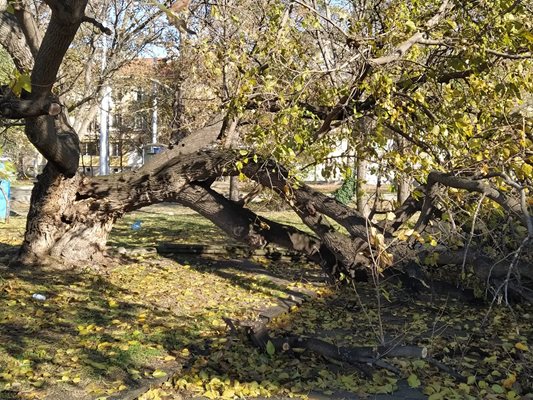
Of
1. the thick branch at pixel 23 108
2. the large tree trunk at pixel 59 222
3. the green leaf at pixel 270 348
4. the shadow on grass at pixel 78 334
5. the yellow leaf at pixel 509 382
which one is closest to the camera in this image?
the shadow on grass at pixel 78 334

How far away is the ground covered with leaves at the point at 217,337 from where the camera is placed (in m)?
4.99

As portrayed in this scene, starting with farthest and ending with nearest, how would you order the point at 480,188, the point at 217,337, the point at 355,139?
the point at 355,139, the point at 217,337, the point at 480,188

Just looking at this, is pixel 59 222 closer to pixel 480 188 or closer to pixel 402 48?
pixel 402 48

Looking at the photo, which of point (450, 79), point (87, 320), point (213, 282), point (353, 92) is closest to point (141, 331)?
point (87, 320)

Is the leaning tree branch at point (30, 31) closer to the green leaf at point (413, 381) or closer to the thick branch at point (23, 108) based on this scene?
the thick branch at point (23, 108)

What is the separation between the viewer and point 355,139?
26.9 ft

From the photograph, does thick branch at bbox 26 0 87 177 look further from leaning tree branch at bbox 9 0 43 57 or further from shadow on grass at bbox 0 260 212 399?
shadow on grass at bbox 0 260 212 399

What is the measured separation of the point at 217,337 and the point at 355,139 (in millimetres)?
3307

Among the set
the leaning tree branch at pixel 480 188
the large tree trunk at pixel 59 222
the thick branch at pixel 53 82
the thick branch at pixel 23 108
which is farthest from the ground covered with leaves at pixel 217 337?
the thick branch at pixel 23 108

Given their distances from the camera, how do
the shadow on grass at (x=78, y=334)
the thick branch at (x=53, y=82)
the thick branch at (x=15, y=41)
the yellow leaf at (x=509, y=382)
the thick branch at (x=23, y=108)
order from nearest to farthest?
the thick branch at (x=53, y=82), the shadow on grass at (x=78, y=334), the thick branch at (x=23, y=108), the yellow leaf at (x=509, y=382), the thick branch at (x=15, y=41)

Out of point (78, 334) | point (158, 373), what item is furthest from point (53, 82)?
point (158, 373)

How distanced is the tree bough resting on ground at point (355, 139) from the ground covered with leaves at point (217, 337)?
60 cm

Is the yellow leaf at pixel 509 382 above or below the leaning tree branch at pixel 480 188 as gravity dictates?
below

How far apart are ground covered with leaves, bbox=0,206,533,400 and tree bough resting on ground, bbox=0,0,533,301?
60 centimetres
